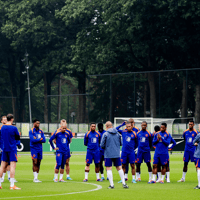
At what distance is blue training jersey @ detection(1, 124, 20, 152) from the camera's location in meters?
14.7

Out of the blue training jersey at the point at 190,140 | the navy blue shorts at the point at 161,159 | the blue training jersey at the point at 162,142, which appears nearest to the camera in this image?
the blue training jersey at the point at 162,142

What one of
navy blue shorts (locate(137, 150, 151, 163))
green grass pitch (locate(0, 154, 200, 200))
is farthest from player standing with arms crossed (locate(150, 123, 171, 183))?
green grass pitch (locate(0, 154, 200, 200))

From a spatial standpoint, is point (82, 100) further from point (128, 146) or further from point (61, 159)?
point (128, 146)

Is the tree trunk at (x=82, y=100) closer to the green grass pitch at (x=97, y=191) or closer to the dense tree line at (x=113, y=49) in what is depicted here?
the dense tree line at (x=113, y=49)

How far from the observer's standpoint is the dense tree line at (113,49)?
1583 inches

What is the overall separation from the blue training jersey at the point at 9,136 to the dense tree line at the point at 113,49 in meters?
25.4

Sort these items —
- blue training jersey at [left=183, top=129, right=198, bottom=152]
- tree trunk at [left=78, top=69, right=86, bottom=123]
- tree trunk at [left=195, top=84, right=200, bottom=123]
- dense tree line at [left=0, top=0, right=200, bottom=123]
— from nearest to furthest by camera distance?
blue training jersey at [left=183, top=129, right=198, bottom=152] → tree trunk at [left=195, top=84, right=200, bottom=123] → dense tree line at [left=0, top=0, right=200, bottom=123] → tree trunk at [left=78, top=69, right=86, bottom=123]

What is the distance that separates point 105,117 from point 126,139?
1045 inches

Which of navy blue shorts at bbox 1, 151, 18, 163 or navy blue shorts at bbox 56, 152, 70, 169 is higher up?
navy blue shorts at bbox 1, 151, 18, 163

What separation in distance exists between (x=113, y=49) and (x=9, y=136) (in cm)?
3593

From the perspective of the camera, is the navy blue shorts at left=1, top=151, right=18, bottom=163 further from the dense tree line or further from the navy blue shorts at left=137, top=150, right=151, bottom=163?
the dense tree line

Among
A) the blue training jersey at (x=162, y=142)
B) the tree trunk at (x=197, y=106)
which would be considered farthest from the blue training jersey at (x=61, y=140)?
the tree trunk at (x=197, y=106)

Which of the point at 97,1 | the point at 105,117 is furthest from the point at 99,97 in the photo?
the point at 97,1

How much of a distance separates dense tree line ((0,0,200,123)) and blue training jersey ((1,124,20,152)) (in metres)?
25.4
